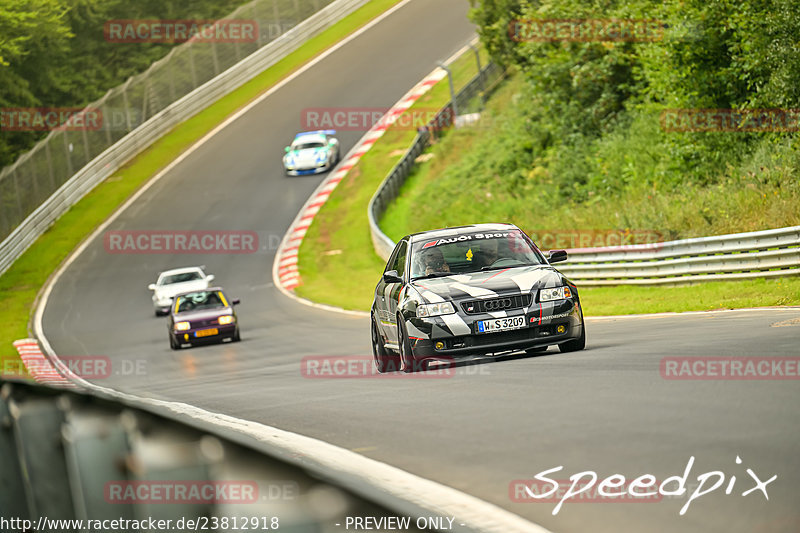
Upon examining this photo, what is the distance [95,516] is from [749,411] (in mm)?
4580

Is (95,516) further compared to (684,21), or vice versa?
(684,21)

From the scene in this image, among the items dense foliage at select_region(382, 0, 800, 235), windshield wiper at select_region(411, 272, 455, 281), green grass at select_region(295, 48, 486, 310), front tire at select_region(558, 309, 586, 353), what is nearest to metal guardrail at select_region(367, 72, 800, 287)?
dense foliage at select_region(382, 0, 800, 235)

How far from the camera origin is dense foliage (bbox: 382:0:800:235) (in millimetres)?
24156

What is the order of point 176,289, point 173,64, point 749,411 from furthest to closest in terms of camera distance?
point 173,64 → point 176,289 → point 749,411

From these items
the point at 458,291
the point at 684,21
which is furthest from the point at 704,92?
the point at 458,291

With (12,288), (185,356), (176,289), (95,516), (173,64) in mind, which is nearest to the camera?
(95,516)

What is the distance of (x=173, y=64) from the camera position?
188 feet

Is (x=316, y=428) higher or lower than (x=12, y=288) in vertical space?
higher

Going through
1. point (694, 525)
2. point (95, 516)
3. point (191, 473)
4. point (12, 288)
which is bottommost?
point (12, 288)

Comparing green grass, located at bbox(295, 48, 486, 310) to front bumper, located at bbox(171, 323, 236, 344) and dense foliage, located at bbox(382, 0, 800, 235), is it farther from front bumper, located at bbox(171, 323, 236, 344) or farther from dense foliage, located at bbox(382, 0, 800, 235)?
front bumper, located at bbox(171, 323, 236, 344)

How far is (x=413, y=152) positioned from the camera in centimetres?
4531

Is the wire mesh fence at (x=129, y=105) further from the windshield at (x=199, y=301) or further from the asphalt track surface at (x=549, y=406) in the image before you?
the windshield at (x=199, y=301)

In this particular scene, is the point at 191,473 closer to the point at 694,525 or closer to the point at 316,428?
the point at 694,525

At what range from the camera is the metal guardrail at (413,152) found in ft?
122
